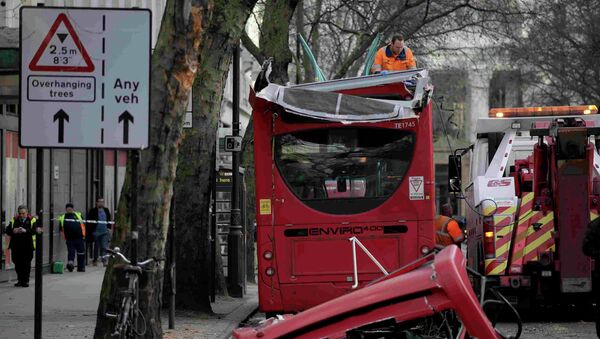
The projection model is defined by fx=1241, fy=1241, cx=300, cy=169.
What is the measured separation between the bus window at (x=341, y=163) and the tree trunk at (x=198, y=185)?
8.57 ft

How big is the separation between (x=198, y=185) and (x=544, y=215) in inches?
193

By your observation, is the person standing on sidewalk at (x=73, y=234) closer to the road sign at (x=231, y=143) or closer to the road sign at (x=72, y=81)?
the road sign at (x=231, y=143)

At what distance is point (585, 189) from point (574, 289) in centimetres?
131

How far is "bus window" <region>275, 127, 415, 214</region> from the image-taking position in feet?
50.2

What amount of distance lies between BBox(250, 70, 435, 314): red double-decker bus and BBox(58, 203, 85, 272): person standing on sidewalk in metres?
14.0

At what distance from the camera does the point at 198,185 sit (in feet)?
58.5

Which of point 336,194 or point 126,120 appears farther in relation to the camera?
point 336,194

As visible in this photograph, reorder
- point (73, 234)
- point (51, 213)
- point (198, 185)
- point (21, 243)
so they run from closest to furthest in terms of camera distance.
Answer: point (198, 185) < point (21, 243) < point (73, 234) < point (51, 213)

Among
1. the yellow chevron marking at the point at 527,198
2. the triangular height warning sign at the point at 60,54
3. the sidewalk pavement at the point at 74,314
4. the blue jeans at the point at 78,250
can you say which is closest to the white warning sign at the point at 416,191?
the yellow chevron marking at the point at 527,198

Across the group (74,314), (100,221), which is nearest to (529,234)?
(74,314)

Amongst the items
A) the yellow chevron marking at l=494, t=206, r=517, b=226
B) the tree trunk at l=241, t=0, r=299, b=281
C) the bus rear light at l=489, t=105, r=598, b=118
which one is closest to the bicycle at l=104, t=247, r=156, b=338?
the yellow chevron marking at l=494, t=206, r=517, b=226

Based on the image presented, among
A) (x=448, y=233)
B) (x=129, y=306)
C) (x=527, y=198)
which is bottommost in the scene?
(x=129, y=306)

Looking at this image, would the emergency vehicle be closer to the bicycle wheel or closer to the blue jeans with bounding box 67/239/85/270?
the bicycle wheel

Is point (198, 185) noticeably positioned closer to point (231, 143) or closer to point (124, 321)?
point (231, 143)
